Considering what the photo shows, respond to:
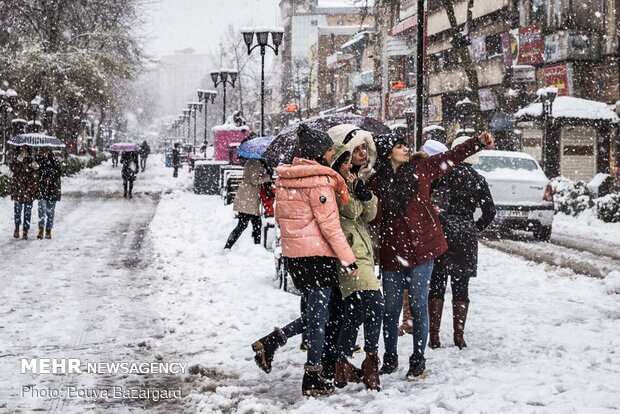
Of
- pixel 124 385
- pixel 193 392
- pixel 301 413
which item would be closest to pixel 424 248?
pixel 301 413

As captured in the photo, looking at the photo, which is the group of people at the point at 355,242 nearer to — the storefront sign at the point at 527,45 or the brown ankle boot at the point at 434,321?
the brown ankle boot at the point at 434,321

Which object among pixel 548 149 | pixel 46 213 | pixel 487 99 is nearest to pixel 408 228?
pixel 46 213

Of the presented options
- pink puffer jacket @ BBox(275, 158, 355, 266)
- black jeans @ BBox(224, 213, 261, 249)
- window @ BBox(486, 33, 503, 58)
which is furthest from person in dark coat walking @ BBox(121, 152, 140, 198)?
pink puffer jacket @ BBox(275, 158, 355, 266)

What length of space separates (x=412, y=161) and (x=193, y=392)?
2.32 m

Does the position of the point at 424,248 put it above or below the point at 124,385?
above

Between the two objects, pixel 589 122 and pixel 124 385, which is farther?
pixel 589 122

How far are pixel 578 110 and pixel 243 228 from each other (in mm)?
16574

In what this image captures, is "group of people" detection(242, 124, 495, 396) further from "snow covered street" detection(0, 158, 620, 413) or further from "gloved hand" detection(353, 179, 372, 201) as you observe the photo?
"snow covered street" detection(0, 158, 620, 413)

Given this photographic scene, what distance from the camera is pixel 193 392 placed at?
5602 mm

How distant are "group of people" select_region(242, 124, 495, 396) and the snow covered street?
0.89ft

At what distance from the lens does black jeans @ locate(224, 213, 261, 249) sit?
12.5m

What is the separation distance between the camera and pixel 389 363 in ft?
19.2

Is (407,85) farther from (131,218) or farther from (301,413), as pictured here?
(301,413)

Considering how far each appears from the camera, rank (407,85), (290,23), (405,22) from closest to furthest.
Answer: (405,22) → (407,85) → (290,23)
